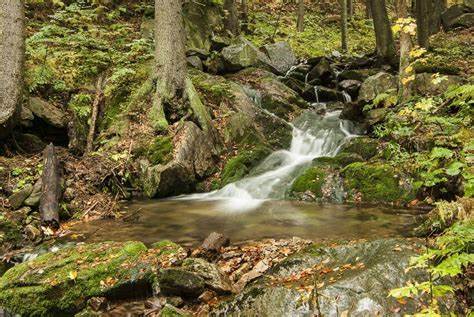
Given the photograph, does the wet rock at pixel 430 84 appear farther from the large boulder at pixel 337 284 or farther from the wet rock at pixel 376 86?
the large boulder at pixel 337 284

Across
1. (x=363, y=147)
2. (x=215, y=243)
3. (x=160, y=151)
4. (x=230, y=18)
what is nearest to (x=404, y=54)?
(x=363, y=147)

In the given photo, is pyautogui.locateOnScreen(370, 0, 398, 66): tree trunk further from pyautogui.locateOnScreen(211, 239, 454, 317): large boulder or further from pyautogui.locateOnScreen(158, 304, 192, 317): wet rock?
pyautogui.locateOnScreen(158, 304, 192, 317): wet rock

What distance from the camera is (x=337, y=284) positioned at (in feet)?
12.8

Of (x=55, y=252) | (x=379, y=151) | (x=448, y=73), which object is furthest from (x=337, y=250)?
(x=448, y=73)

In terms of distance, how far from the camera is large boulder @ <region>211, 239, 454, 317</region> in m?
3.66

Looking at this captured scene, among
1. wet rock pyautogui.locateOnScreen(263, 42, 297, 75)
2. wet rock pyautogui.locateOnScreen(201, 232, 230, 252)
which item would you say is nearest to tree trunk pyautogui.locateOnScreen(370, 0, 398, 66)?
wet rock pyautogui.locateOnScreen(263, 42, 297, 75)

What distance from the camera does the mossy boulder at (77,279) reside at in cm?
459

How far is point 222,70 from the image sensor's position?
50.1ft

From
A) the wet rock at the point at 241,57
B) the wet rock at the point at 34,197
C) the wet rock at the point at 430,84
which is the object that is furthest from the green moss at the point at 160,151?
the wet rock at the point at 430,84

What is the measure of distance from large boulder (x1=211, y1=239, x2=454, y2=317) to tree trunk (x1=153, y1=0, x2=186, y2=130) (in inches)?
271

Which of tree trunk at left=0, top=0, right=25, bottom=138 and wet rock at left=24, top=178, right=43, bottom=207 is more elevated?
tree trunk at left=0, top=0, right=25, bottom=138

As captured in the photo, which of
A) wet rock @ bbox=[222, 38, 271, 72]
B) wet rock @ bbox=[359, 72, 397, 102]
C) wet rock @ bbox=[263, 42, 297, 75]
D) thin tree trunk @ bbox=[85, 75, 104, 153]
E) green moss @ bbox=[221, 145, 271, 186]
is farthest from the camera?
wet rock @ bbox=[263, 42, 297, 75]

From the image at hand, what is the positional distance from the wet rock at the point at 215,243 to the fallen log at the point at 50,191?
3.05 m

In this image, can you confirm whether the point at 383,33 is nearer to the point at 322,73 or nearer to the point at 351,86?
the point at 351,86
